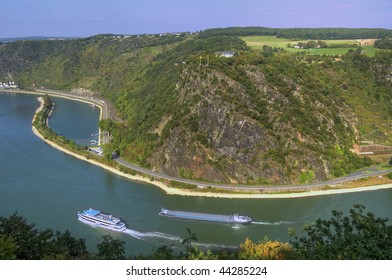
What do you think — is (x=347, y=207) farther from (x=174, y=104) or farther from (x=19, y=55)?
(x=19, y=55)

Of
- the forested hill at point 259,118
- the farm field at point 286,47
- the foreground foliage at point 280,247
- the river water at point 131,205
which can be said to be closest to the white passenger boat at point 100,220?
the river water at point 131,205

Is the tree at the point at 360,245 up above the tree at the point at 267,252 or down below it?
above

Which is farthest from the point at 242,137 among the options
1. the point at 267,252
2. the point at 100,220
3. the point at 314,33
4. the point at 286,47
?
the point at 314,33

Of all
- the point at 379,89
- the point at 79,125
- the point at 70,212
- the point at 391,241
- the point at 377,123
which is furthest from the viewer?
the point at 79,125

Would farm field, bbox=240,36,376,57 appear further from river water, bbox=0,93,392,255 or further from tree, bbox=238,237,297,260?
tree, bbox=238,237,297,260

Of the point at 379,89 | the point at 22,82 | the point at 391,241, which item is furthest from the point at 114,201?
the point at 22,82

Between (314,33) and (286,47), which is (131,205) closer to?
(286,47)

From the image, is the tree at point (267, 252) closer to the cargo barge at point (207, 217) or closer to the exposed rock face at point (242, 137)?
the cargo barge at point (207, 217)
